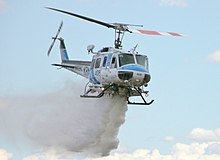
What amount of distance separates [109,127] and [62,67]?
9.34 metres

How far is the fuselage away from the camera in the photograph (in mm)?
72125

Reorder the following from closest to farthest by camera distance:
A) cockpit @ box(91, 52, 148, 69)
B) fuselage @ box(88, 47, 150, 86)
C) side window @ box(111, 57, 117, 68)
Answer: fuselage @ box(88, 47, 150, 86), cockpit @ box(91, 52, 148, 69), side window @ box(111, 57, 117, 68)

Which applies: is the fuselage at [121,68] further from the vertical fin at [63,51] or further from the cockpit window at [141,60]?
the vertical fin at [63,51]

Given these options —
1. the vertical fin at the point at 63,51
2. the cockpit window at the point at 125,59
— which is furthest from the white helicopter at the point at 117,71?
the vertical fin at the point at 63,51

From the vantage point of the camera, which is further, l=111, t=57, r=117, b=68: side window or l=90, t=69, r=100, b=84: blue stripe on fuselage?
l=90, t=69, r=100, b=84: blue stripe on fuselage

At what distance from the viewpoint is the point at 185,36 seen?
77625mm

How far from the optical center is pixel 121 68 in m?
72.4

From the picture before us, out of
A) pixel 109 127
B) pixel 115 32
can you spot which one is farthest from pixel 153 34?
pixel 109 127

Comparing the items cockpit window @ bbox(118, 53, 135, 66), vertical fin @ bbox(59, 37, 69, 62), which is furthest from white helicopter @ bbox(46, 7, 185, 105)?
vertical fin @ bbox(59, 37, 69, 62)

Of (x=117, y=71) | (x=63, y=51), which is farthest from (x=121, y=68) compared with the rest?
(x=63, y=51)

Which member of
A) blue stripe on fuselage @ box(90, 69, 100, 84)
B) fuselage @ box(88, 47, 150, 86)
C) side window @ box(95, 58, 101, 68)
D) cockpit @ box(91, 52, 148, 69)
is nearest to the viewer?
fuselage @ box(88, 47, 150, 86)

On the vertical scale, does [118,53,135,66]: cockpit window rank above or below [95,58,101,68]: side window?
above

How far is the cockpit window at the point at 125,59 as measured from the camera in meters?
72.7

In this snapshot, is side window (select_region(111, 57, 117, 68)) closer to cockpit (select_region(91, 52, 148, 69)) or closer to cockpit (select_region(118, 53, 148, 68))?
cockpit (select_region(91, 52, 148, 69))
